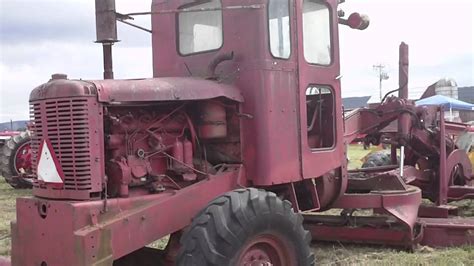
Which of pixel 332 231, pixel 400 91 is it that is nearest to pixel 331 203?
pixel 332 231

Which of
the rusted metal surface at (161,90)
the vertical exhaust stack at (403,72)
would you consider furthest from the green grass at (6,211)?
the vertical exhaust stack at (403,72)

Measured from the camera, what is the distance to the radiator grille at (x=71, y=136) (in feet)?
12.8

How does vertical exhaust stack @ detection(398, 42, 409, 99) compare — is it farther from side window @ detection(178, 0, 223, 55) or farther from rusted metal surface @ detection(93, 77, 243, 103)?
rusted metal surface @ detection(93, 77, 243, 103)

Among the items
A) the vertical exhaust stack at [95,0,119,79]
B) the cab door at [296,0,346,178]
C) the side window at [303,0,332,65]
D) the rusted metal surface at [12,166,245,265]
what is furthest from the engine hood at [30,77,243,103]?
the side window at [303,0,332,65]

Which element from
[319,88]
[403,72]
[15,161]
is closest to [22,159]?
[15,161]

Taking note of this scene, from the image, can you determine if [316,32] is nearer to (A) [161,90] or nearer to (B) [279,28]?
(B) [279,28]

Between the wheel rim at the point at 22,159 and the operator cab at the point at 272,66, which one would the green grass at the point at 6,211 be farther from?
the operator cab at the point at 272,66

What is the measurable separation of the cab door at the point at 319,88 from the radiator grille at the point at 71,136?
199 centimetres

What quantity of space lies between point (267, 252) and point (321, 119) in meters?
1.77

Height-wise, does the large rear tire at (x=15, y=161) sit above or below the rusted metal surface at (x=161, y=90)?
below

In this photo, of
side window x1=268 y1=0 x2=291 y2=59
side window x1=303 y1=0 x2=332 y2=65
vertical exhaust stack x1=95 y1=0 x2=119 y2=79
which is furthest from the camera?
side window x1=303 y1=0 x2=332 y2=65

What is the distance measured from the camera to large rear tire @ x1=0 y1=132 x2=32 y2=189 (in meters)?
13.5

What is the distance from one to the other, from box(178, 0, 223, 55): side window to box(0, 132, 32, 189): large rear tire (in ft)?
29.5

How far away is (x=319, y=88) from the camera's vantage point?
554 cm
